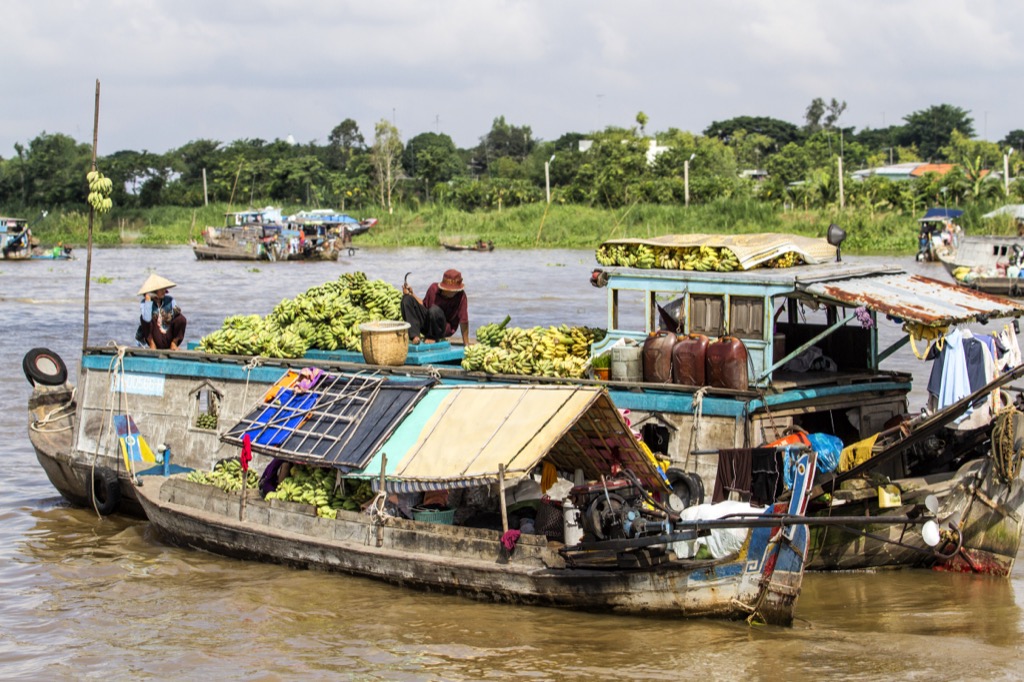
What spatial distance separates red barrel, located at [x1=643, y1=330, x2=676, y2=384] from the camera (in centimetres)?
1088

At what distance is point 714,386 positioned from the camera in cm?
1062

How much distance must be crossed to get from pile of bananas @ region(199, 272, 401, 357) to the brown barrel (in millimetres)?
3912

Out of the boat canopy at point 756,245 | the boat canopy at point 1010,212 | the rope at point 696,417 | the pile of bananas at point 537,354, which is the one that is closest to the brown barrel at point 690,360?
the rope at point 696,417

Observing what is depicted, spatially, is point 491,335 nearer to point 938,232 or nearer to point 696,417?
point 696,417

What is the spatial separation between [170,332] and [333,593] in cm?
480

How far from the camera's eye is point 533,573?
30.8 ft

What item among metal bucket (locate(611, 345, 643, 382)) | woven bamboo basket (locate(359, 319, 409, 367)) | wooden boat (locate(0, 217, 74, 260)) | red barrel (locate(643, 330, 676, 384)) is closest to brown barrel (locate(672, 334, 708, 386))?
red barrel (locate(643, 330, 676, 384))

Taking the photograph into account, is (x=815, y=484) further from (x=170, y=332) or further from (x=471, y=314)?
(x=471, y=314)

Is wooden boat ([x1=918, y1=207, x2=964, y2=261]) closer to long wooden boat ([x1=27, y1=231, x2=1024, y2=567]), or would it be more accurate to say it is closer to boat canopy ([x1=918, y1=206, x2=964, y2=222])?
boat canopy ([x1=918, y1=206, x2=964, y2=222])

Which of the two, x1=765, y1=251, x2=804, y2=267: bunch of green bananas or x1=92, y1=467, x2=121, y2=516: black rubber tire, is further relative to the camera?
x1=92, y1=467, x2=121, y2=516: black rubber tire

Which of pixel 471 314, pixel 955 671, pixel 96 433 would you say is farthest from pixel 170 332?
pixel 471 314

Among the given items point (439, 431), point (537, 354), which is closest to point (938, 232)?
point (537, 354)

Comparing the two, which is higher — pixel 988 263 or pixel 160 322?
pixel 988 263

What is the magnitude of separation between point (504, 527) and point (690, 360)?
239 centimetres
